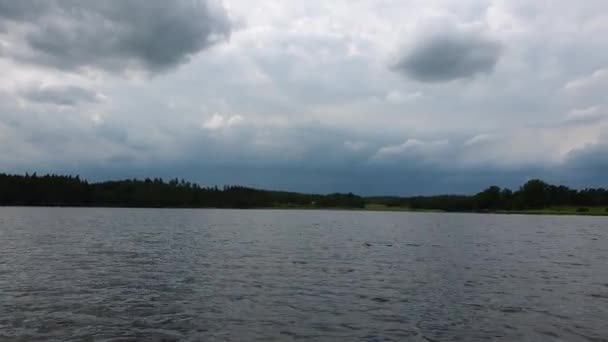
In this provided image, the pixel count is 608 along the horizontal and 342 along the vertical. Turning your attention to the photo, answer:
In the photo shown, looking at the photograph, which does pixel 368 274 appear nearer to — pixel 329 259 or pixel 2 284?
A: pixel 329 259

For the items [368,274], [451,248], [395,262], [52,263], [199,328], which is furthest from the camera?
[451,248]

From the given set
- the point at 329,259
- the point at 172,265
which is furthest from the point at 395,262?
the point at 172,265

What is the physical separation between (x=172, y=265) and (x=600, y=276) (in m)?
31.7

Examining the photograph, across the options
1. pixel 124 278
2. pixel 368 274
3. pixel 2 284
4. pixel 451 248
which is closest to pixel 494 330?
pixel 368 274

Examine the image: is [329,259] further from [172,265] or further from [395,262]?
[172,265]

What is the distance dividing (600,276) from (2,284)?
1559 inches

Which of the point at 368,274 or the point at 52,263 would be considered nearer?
the point at 368,274

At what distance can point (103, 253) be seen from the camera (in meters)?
47.2

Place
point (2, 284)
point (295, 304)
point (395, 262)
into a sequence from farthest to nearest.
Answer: point (395, 262) → point (2, 284) → point (295, 304)

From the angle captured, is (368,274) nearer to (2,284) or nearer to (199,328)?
(199,328)

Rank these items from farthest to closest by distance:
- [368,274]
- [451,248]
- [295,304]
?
1. [451,248]
2. [368,274]
3. [295,304]

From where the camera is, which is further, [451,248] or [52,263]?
[451,248]

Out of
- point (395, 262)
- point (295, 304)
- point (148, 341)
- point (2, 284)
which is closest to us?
point (148, 341)

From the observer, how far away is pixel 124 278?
32.5 meters
